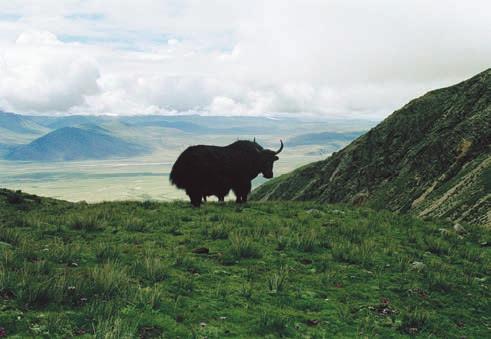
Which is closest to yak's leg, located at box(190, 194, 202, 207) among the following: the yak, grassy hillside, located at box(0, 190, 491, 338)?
the yak

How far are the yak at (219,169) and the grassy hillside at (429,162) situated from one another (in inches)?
373

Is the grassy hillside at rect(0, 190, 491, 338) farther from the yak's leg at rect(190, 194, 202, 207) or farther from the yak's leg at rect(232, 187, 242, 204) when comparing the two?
the yak's leg at rect(232, 187, 242, 204)

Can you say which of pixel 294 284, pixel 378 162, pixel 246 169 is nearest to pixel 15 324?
pixel 294 284

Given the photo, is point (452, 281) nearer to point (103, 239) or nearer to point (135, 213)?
point (103, 239)

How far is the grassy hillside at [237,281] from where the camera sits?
Answer: 5.65 meters

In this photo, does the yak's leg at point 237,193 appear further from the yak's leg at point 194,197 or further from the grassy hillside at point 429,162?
the grassy hillside at point 429,162

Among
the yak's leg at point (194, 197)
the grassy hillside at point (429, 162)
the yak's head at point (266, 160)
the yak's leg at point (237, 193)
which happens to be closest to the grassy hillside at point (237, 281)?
the yak's leg at point (194, 197)

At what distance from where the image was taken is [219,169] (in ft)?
67.7

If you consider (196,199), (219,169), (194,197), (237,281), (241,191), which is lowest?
(237,281)

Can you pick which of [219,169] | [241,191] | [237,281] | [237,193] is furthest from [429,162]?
[237,281]

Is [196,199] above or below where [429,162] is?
below

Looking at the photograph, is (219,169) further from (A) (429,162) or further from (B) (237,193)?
(A) (429,162)

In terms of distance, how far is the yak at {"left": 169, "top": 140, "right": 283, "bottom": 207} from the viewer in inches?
776

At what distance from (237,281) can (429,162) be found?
25387mm
